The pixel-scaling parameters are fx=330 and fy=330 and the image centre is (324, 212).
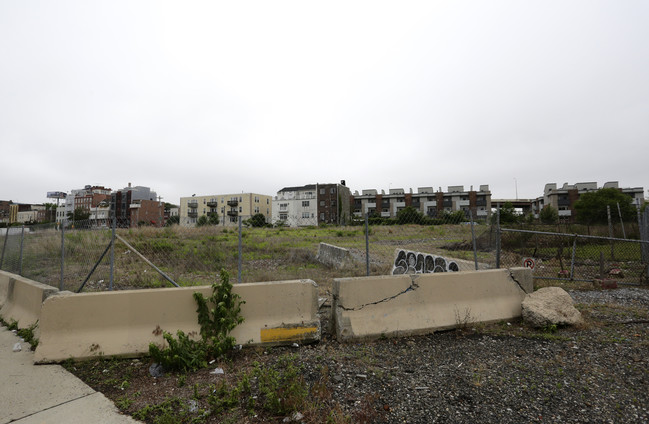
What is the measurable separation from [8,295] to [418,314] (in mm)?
7474

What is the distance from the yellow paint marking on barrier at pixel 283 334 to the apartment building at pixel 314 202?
239 ft

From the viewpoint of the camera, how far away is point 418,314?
4758 mm

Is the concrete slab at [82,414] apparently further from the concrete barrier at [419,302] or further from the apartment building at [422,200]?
the apartment building at [422,200]

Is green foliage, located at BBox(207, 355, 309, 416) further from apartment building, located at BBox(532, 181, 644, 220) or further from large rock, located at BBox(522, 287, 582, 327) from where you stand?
apartment building, located at BBox(532, 181, 644, 220)

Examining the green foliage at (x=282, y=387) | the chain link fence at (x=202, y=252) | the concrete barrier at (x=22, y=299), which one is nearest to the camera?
the green foliage at (x=282, y=387)

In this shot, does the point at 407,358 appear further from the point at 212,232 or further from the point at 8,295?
the point at 8,295

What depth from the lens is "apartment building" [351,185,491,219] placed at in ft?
273

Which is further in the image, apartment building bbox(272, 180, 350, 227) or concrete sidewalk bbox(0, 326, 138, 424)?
apartment building bbox(272, 180, 350, 227)

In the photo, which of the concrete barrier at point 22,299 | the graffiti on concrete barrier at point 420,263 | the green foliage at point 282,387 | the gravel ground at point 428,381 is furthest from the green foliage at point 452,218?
the concrete barrier at point 22,299

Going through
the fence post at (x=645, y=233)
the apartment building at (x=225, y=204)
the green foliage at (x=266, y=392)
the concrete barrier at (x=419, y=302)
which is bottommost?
the green foliage at (x=266, y=392)

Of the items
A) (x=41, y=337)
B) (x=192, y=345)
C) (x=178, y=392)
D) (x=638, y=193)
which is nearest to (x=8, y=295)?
(x=41, y=337)

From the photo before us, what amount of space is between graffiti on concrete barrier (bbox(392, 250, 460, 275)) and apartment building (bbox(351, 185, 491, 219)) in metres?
69.1

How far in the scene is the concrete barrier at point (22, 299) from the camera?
200 inches

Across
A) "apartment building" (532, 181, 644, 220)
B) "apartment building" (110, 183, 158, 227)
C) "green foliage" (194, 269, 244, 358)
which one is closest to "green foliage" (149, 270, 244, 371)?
"green foliage" (194, 269, 244, 358)
